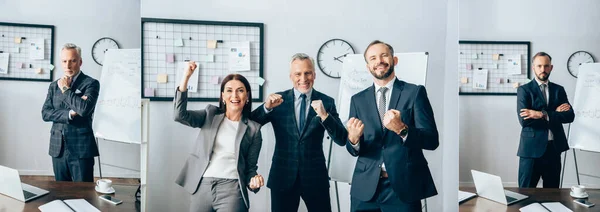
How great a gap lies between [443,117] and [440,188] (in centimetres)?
39

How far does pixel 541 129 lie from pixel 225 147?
5.47ft

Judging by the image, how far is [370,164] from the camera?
244 centimetres

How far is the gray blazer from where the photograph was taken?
2404 mm

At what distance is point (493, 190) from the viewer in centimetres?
263

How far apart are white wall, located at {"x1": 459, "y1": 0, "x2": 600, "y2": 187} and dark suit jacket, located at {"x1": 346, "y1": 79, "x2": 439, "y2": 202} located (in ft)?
1.20

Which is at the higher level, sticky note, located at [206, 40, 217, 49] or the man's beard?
sticky note, located at [206, 40, 217, 49]

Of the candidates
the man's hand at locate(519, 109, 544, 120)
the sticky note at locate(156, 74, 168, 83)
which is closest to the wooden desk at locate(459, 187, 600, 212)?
the man's hand at locate(519, 109, 544, 120)

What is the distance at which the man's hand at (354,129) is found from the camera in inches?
95.9

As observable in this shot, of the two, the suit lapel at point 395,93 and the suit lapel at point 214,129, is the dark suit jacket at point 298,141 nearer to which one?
the suit lapel at point 214,129

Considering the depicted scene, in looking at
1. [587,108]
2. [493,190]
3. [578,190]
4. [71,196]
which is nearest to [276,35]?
[71,196]

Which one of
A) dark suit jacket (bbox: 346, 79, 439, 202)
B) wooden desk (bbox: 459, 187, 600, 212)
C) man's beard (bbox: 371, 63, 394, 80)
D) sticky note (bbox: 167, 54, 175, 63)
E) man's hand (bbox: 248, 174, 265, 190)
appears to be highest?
sticky note (bbox: 167, 54, 175, 63)

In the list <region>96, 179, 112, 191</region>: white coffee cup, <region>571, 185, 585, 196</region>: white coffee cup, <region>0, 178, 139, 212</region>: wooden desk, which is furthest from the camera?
<region>571, 185, 585, 196</region>: white coffee cup

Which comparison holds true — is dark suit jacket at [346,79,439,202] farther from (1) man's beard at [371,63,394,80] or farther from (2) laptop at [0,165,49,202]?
(2) laptop at [0,165,49,202]

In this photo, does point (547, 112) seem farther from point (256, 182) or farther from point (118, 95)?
point (118, 95)
